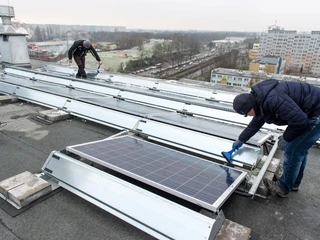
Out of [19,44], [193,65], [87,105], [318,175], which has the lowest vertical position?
[193,65]

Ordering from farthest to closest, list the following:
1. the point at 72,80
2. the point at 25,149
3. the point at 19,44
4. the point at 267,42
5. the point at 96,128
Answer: the point at 267,42 → the point at 19,44 → the point at 72,80 → the point at 96,128 → the point at 25,149

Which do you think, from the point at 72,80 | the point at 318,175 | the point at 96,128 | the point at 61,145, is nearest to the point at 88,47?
the point at 72,80

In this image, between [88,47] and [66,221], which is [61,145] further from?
[88,47]

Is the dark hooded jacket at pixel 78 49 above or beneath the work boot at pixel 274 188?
above

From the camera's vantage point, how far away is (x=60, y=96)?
6.95 m

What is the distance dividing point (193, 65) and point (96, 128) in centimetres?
6368

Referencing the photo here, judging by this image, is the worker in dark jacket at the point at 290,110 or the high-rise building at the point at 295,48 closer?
the worker in dark jacket at the point at 290,110

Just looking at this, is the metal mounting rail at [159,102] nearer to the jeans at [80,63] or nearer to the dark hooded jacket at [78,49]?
the jeans at [80,63]

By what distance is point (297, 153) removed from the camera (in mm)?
3195

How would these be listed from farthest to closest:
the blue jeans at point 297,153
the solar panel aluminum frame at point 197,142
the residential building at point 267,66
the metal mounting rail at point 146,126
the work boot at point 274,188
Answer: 1. the residential building at point 267,66
2. the metal mounting rail at point 146,126
3. the solar panel aluminum frame at point 197,142
4. the work boot at point 274,188
5. the blue jeans at point 297,153

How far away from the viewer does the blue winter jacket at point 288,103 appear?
9.21ft

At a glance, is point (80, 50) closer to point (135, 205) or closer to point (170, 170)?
point (170, 170)

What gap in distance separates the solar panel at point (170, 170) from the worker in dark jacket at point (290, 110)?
0.76 meters

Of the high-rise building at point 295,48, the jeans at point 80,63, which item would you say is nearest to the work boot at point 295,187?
the jeans at point 80,63
